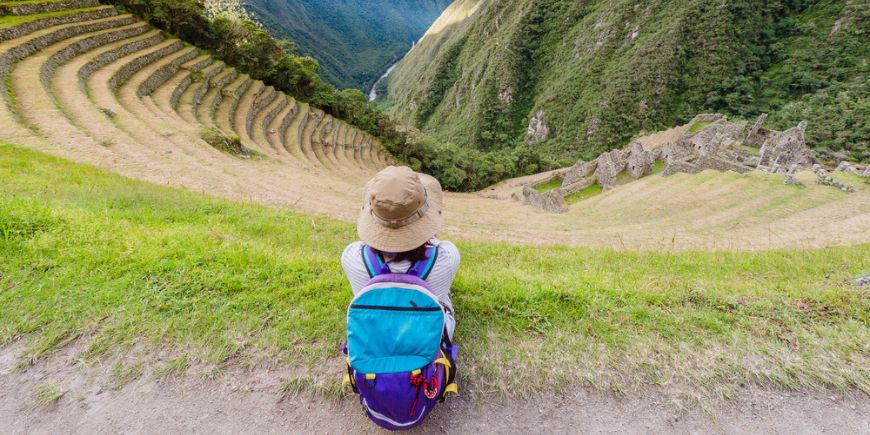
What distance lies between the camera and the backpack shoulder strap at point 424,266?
218 cm

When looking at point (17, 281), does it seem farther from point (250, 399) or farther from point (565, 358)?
point (565, 358)

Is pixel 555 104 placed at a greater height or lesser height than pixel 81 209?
greater

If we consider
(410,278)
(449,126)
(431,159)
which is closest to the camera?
(410,278)

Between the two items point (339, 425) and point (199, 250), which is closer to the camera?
point (339, 425)

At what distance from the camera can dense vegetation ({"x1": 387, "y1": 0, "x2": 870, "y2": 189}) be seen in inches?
2032

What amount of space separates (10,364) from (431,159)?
30.5 metres

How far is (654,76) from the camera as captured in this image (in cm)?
6531

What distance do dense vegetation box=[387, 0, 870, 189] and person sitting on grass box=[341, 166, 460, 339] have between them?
3558cm

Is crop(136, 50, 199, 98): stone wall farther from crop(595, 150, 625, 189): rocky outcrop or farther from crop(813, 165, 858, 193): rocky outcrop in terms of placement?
crop(813, 165, 858, 193): rocky outcrop

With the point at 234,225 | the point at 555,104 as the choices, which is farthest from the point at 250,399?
the point at 555,104

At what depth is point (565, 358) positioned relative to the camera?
2584mm

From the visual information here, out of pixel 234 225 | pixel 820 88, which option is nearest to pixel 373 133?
pixel 234 225

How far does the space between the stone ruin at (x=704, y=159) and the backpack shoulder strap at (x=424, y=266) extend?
21.4 m

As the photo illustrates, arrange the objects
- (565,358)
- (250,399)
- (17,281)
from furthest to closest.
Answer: (17,281), (565,358), (250,399)
